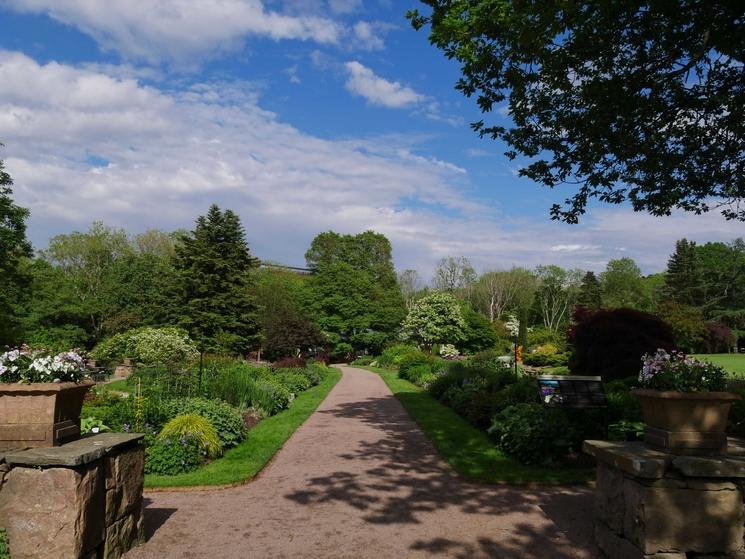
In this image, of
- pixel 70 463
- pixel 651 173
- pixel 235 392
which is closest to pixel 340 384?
pixel 235 392

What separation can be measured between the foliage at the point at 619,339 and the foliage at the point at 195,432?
9741 mm

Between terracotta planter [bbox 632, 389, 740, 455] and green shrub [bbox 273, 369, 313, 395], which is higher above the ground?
terracotta planter [bbox 632, 389, 740, 455]

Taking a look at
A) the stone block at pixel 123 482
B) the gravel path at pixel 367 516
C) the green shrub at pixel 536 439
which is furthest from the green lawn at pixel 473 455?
the stone block at pixel 123 482

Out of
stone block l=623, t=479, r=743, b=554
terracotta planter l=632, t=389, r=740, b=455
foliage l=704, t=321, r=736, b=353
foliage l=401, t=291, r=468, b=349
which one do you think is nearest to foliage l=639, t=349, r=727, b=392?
terracotta planter l=632, t=389, r=740, b=455

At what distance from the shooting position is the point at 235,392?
40.8 feet

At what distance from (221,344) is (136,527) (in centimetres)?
2482

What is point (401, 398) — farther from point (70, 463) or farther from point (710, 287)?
point (710, 287)

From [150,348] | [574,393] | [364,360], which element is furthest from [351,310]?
[574,393]

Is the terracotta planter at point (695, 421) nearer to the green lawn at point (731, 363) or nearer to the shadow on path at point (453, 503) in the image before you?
the shadow on path at point (453, 503)

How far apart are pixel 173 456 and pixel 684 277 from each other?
62072mm

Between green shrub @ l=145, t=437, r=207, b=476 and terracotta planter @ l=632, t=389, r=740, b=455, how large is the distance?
6.07 metres

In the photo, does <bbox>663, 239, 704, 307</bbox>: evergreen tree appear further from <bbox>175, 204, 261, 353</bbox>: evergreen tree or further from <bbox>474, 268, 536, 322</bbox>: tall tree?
<bbox>175, 204, 261, 353</bbox>: evergreen tree

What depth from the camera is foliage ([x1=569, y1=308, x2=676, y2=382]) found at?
13.0 meters

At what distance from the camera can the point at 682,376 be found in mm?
4207
